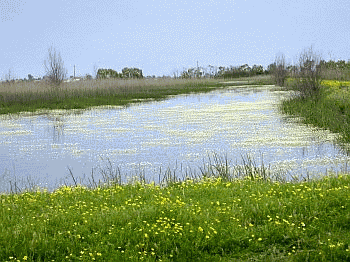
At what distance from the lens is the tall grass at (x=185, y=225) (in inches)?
254

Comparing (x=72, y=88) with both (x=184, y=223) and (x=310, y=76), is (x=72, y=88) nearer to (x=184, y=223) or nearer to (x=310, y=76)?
(x=310, y=76)

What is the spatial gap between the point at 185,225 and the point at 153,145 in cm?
966

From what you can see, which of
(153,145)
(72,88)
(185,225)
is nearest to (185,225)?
(185,225)

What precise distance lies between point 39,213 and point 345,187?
218 inches

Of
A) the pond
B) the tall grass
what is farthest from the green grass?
the pond

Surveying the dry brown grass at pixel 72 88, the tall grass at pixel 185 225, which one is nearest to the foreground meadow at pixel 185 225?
the tall grass at pixel 185 225

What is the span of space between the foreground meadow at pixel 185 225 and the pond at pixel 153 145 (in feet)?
10.7

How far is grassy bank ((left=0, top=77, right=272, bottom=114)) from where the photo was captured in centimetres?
3397

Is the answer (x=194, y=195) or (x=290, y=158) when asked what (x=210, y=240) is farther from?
(x=290, y=158)

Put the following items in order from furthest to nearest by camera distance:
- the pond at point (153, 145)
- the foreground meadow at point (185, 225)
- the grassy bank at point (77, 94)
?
1. the grassy bank at point (77, 94)
2. the pond at point (153, 145)
3. the foreground meadow at point (185, 225)

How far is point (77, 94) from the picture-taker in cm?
3881

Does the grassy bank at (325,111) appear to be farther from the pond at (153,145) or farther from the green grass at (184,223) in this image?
the green grass at (184,223)

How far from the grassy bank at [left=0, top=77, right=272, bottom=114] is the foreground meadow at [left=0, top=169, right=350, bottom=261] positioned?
2446 centimetres

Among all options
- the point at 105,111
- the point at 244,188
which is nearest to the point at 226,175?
the point at 244,188
